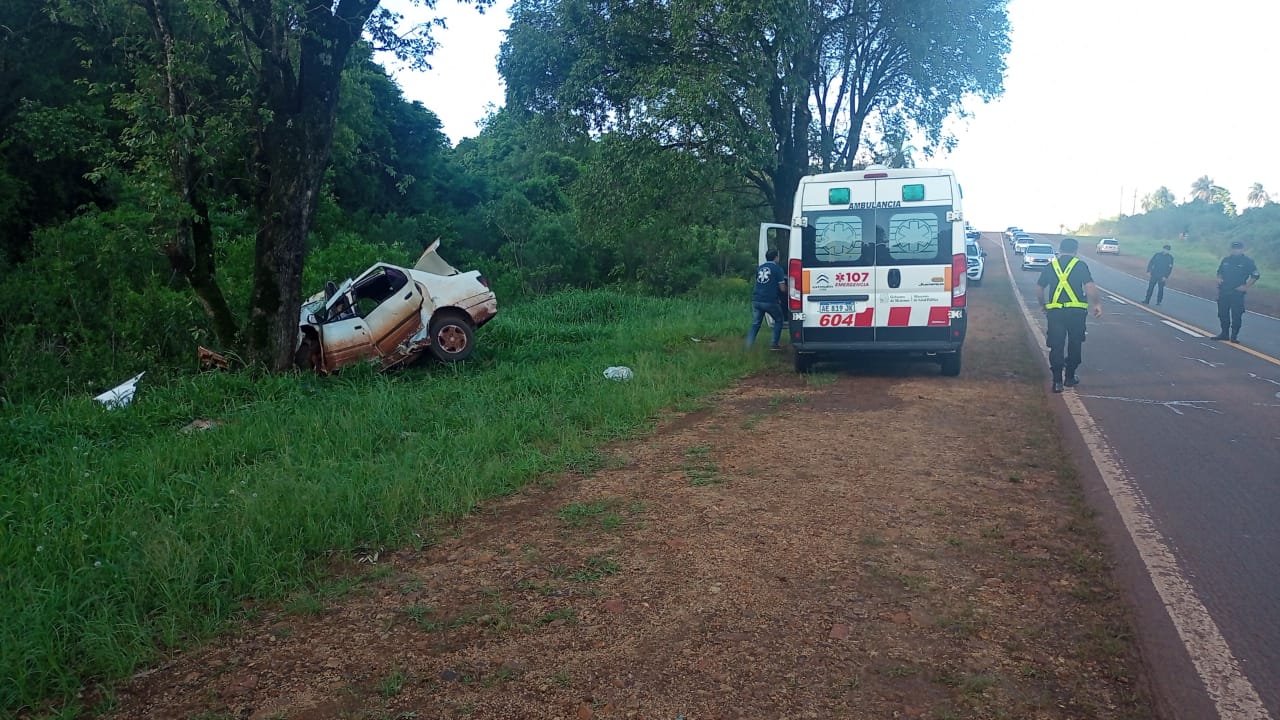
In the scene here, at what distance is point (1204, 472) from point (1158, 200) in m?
120

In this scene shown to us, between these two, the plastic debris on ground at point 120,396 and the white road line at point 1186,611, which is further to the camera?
the plastic debris on ground at point 120,396

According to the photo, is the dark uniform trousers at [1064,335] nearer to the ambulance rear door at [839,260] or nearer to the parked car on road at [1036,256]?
the ambulance rear door at [839,260]

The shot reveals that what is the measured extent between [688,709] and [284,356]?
932cm

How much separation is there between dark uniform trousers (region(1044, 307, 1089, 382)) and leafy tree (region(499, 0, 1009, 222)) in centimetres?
716

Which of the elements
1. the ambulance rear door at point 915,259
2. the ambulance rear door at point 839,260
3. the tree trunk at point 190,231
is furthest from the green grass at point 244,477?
the ambulance rear door at point 915,259

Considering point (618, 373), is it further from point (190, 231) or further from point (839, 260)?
point (190, 231)

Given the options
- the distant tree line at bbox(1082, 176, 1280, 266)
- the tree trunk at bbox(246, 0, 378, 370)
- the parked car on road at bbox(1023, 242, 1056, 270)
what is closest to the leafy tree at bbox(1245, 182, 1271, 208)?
the distant tree line at bbox(1082, 176, 1280, 266)

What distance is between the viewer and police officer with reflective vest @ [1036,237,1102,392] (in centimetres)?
998

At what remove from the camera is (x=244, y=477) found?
6543 millimetres

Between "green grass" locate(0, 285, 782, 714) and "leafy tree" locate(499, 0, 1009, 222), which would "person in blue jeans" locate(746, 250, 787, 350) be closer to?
"green grass" locate(0, 285, 782, 714)

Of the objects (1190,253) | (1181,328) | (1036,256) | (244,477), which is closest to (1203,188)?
(1190,253)

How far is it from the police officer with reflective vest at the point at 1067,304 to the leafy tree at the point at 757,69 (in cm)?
692

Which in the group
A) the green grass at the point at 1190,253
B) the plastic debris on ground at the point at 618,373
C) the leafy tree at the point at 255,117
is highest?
the leafy tree at the point at 255,117

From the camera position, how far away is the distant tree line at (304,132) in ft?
36.0
